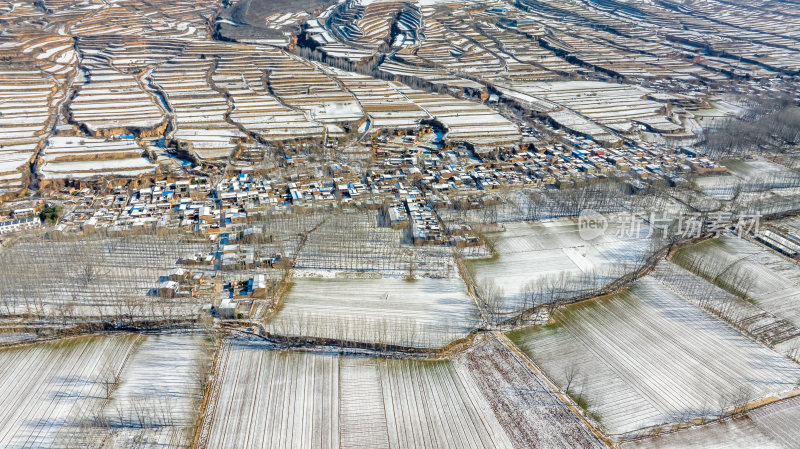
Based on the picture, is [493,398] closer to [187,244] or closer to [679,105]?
[187,244]

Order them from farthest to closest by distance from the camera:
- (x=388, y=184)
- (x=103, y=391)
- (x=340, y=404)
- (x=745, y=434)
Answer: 1. (x=388, y=184)
2. (x=103, y=391)
3. (x=340, y=404)
4. (x=745, y=434)

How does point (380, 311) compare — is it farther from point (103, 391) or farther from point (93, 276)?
point (93, 276)

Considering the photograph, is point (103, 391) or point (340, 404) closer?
point (340, 404)

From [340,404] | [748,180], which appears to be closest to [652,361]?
[340,404]

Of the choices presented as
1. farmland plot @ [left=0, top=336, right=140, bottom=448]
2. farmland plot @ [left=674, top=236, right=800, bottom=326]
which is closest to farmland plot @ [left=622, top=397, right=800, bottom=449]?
farmland plot @ [left=674, top=236, right=800, bottom=326]

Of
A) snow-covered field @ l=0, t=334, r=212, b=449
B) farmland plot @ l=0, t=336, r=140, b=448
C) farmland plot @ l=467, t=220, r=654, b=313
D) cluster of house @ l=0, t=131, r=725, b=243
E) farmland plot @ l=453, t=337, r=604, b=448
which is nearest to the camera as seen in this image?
snow-covered field @ l=0, t=334, r=212, b=449

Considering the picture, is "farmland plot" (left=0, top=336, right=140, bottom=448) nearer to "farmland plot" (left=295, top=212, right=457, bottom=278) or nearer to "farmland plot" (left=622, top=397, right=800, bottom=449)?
"farmland plot" (left=295, top=212, right=457, bottom=278)
